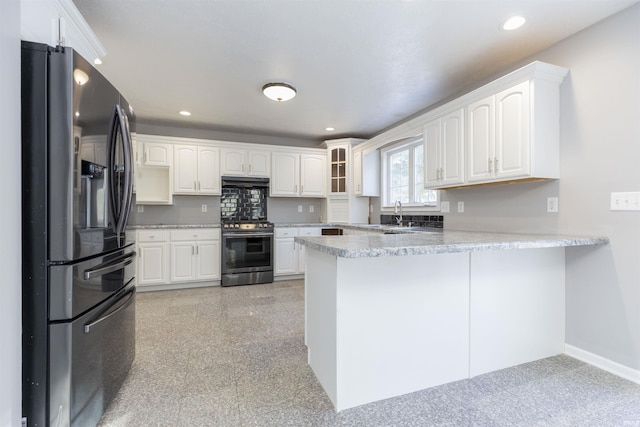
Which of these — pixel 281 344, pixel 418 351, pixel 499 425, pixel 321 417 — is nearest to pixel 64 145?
pixel 321 417

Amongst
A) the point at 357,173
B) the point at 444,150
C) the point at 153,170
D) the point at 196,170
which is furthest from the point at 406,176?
the point at 153,170

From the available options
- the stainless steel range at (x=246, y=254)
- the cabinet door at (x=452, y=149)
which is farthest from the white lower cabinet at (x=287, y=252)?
the cabinet door at (x=452, y=149)

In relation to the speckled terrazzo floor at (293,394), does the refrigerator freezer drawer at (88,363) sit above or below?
above

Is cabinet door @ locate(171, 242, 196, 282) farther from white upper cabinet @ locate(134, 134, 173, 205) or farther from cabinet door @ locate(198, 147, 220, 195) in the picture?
cabinet door @ locate(198, 147, 220, 195)

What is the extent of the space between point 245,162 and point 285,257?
164cm

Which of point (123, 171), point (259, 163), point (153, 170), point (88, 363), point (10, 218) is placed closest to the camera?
point (10, 218)

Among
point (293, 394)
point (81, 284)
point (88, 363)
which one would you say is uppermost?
point (81, 284)

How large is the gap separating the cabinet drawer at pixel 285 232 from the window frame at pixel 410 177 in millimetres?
1492

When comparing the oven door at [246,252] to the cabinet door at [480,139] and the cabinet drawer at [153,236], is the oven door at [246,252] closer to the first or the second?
the cabinet drawer at [153,236]

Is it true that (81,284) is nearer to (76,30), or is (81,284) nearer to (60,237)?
(60,237)

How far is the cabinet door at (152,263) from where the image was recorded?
12.8 ft

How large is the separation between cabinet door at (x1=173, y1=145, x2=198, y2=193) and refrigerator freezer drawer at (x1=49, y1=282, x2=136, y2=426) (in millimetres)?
2838

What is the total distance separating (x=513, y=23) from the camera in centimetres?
206

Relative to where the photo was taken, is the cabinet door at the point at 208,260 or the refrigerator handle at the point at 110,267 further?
the cabinet door at the point at 208,260
